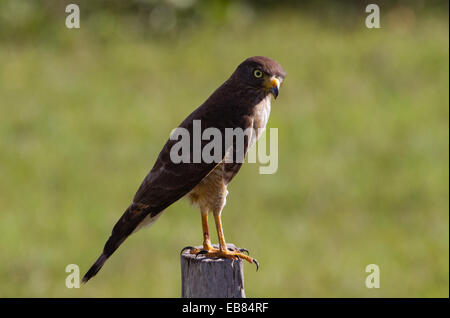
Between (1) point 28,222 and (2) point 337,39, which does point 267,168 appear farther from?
(2) point 337,39

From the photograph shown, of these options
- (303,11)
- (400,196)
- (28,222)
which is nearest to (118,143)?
(28,222)

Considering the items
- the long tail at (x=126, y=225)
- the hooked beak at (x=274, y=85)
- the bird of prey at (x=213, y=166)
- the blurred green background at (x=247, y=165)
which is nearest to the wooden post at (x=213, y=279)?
the bird of prey at (x=213, y=166)

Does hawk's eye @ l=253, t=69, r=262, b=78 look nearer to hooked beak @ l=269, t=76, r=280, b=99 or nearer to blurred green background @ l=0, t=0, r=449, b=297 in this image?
hooked beak @ l=269, t=76, r=280, b=99

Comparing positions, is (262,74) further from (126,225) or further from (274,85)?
(126,225)

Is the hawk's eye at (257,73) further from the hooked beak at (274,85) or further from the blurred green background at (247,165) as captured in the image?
the blurred green background at (247,165)

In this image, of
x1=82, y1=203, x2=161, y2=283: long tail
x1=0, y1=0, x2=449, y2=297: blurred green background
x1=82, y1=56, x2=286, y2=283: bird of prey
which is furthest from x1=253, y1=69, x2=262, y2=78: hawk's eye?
x1=0, y1=0, x2=449, y2=297: blurred green background

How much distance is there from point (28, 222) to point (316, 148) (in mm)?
4025

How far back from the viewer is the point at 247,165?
→ 10.9 m

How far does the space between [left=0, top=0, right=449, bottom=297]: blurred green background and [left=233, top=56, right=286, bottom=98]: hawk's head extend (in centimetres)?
451

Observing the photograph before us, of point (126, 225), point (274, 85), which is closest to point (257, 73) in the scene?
point (274, 85)

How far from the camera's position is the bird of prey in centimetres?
434

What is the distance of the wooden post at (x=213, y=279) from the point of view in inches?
168

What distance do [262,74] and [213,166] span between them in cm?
55

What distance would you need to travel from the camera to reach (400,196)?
1070 centimetres
